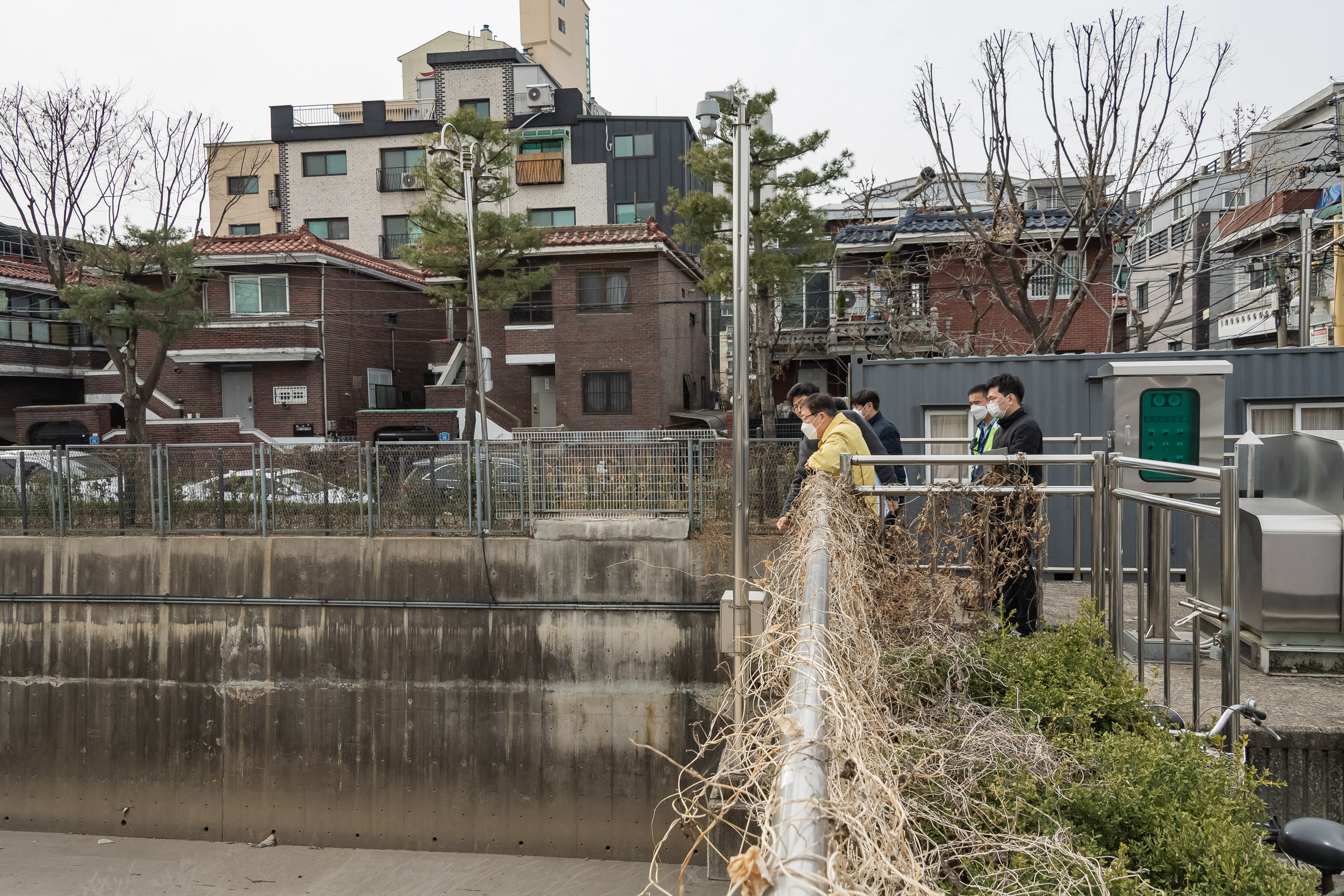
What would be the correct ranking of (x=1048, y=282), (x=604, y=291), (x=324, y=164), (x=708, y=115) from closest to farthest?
(x=708, y=115), (x=1048, y=282), (x=604, y=291), (x=324, y=164)

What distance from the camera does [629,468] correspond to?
14602 mm

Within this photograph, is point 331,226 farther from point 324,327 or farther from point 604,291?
point 604,291

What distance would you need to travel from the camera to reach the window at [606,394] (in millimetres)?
27688

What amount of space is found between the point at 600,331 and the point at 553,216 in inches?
587

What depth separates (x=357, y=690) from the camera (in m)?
13.5

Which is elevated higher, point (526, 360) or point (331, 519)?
point (526, 360)

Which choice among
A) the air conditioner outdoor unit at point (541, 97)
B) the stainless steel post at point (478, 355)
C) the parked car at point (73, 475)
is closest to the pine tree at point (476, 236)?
the stainless steel post at point (478, 355)

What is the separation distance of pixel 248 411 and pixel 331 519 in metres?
16.2

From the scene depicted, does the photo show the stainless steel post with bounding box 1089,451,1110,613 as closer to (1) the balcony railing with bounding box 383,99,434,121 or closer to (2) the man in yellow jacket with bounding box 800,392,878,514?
(2) the man in yellow jacket with bounding box 800,392,878,514

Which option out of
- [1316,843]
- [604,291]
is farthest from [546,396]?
[1316,843]

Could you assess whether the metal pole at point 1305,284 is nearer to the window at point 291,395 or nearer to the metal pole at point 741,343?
the metal pole at point 741,343

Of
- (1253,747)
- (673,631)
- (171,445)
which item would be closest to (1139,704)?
(1253,747)

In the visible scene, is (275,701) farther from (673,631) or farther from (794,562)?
(794,562)

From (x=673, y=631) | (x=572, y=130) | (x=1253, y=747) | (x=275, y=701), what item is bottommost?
(x=275, y=701)
